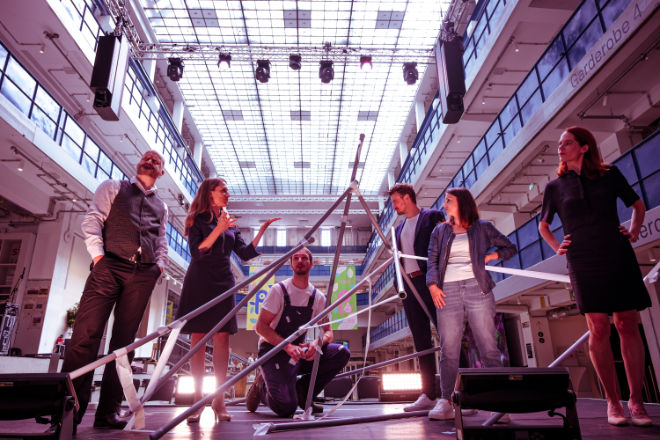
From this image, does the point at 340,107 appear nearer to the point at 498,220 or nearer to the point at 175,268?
the point at 498,220

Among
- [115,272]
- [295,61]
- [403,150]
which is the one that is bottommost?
[115,272]

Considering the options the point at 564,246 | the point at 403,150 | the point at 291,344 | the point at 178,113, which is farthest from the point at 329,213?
the point at 403,150

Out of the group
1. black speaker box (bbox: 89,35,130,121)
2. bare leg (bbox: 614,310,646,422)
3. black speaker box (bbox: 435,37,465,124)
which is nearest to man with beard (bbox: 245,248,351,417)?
bare leg (bbox: 614,310,646,422)

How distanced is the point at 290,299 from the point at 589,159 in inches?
86.2

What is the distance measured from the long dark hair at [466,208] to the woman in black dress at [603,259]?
0.48 m

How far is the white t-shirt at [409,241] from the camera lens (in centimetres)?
316

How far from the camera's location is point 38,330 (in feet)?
37.0

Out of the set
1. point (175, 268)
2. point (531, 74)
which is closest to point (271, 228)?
point (175, 268)

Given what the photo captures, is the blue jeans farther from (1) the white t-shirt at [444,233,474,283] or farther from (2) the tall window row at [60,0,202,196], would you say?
(2) the tall window row at [60,0,202,196]

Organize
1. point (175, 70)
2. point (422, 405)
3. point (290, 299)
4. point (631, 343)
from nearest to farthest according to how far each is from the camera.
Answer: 1. point (631, 343)
2. point (422, 405)
3. point (290, 299)
4. point (175, 70)

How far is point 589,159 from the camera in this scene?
245 centimetres

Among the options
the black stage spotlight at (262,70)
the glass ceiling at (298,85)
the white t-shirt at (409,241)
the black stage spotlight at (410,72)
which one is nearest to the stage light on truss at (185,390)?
the white t-shirt at (409,241)

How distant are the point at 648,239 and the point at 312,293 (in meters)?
5.44

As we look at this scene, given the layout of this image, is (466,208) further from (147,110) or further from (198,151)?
(198,151)
